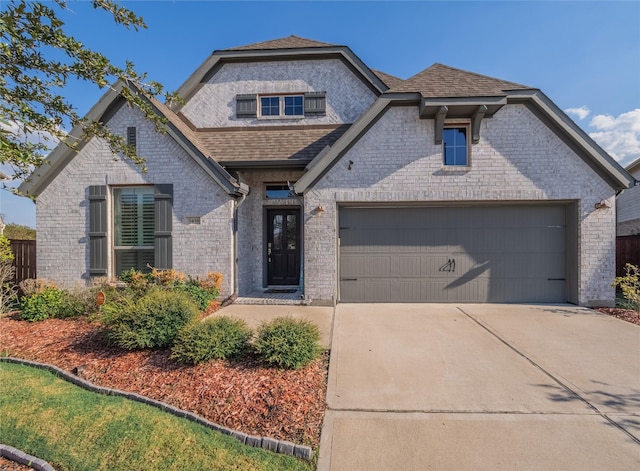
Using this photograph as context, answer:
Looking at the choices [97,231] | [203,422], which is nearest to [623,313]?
[203,422]

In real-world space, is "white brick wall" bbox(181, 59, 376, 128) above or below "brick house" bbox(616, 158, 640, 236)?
above

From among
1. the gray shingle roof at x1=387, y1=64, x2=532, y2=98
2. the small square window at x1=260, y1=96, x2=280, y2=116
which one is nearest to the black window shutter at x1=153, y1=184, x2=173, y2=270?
the small square window at x1=260, y1=96, x2=280, y2=116

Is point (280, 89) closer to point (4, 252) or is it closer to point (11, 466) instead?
point (4, 252)

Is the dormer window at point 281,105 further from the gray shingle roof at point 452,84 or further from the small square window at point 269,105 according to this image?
the gray shingle roof at point 452,84

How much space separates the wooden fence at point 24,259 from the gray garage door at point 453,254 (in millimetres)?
8403

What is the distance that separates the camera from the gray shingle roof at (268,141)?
28.0 ft

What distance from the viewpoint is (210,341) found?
13.1 feet

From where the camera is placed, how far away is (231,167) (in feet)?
27.6

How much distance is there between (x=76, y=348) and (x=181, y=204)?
394cm

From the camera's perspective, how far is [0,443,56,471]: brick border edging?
2.55 metres

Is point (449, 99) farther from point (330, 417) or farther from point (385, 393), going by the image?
point (330, 417)

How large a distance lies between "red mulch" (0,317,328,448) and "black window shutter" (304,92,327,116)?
7.88 metres

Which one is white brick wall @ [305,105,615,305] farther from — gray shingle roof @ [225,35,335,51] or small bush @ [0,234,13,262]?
small bush @ [0,234,13,262]

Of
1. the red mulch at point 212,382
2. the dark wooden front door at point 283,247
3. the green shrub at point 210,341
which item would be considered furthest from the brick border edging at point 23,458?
the dark wooden front door at point 283,247
